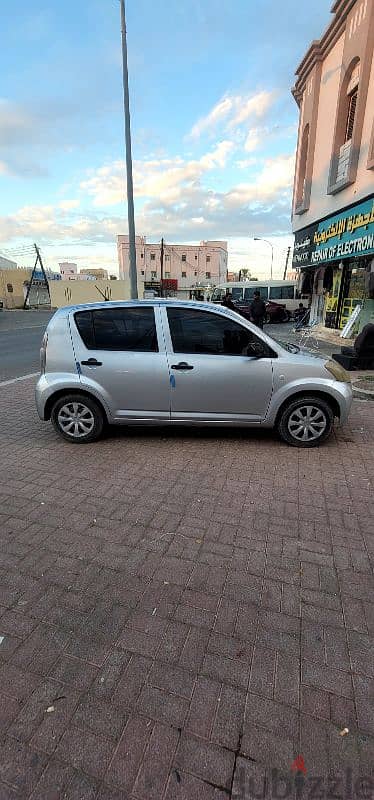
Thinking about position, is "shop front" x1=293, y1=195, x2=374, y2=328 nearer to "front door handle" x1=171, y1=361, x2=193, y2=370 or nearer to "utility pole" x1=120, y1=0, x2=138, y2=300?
"utility pole" x1=120, y1=0, x2=138, y2=300

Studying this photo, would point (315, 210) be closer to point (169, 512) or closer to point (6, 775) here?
point (169, 512)

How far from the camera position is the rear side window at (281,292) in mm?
32062

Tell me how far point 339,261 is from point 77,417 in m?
13.5

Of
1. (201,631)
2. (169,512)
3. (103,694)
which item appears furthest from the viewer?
(169,512)

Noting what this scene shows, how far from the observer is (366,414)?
20.2 ft

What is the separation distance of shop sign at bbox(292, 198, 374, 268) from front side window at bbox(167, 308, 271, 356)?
804 cm

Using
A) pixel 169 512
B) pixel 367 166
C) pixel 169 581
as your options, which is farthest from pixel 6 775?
pixel 367 166

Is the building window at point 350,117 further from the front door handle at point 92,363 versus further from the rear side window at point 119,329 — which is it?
the front door handle at point 92,363

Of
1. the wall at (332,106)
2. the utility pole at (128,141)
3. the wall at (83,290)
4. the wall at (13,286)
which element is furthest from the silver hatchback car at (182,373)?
the wall at (13,286)

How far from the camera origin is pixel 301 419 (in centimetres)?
469

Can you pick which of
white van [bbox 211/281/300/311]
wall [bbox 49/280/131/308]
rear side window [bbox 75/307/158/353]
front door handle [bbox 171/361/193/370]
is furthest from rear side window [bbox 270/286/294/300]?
front door handle [bbox 171/361/193/370]

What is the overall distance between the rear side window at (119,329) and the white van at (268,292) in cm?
2625

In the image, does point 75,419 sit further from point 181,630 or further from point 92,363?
point 181,630

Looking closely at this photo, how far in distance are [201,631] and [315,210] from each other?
1713 cm
